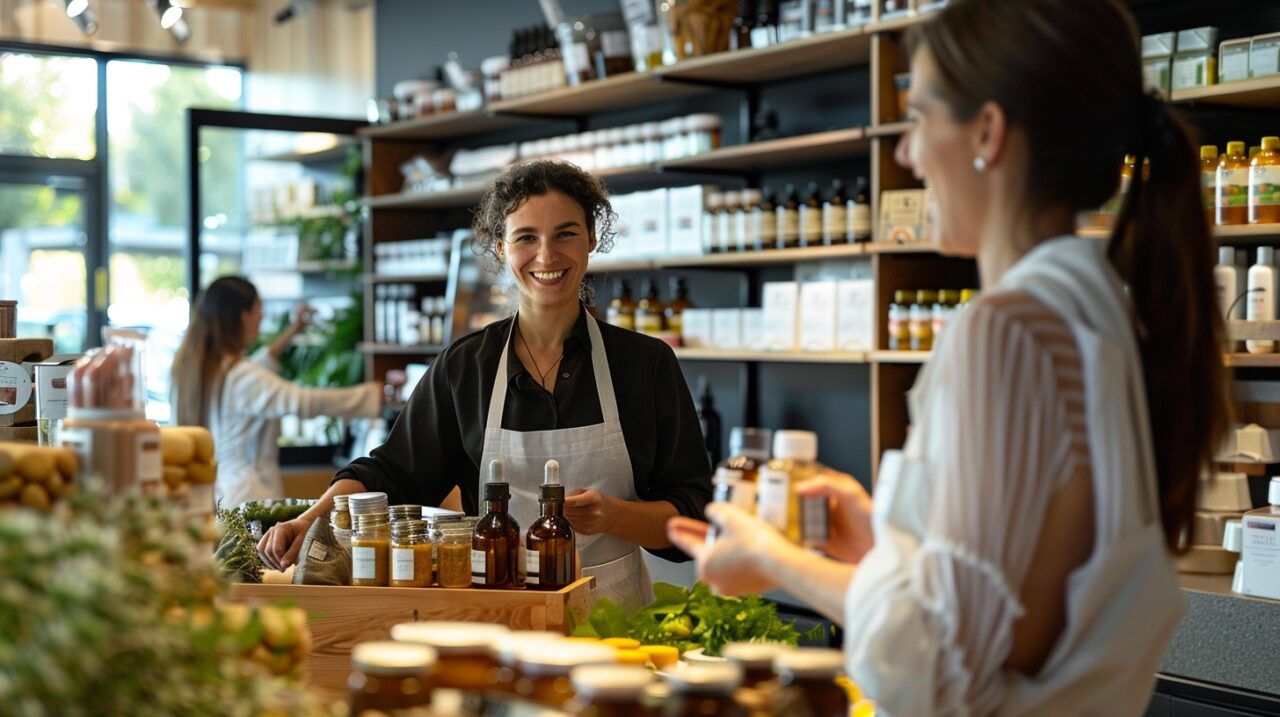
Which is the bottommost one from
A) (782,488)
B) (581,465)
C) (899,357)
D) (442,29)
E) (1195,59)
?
(581,465)

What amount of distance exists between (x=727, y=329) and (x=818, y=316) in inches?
19.1

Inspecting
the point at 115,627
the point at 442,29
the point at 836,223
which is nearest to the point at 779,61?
the point at 836,223

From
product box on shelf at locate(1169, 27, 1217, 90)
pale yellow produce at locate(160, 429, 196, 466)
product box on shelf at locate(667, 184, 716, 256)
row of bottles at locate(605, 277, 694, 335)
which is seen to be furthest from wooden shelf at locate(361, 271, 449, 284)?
pale yellow produce at locate(160, 429, 196, 466)

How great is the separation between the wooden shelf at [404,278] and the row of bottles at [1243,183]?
3.89 meters

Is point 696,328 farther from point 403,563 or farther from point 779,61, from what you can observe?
point 403,563

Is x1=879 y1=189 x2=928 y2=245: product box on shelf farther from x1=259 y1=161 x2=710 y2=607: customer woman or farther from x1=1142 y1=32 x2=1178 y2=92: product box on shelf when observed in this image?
x1=259 y1=161 x2=710 y2=607: customer woman

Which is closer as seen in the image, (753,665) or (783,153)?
(753,665)

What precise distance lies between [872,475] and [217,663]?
3726mm

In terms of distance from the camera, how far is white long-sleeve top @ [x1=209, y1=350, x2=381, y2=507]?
531 cm

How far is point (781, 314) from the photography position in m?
4.69

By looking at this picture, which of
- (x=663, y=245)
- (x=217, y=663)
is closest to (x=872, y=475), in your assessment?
(x=663, y=245)

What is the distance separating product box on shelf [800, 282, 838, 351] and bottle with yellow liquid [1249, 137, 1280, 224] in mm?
1461

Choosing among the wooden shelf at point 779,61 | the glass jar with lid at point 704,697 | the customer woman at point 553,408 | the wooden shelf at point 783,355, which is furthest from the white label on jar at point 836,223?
the glass jar with lid at point 704,697

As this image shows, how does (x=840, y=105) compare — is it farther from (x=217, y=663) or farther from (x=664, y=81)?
(x=217, y=663)
